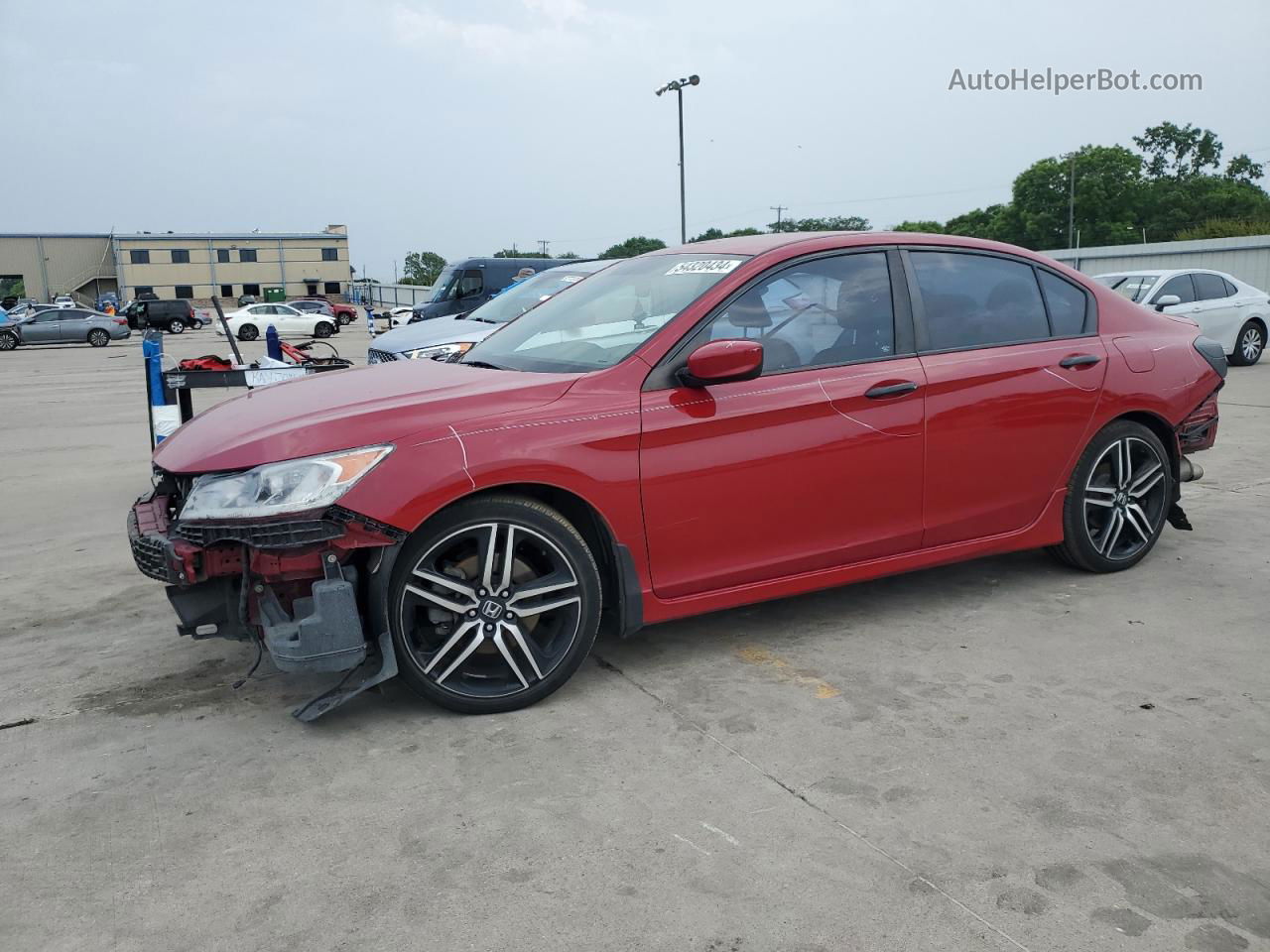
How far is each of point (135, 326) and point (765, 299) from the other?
47.0m

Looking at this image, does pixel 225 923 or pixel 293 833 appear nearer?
pixel 225 923

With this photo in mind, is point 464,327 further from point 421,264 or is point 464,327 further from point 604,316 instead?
point 421,264

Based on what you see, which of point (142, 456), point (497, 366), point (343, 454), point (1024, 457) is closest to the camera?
point (343, 454)

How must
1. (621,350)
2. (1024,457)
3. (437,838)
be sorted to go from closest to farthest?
(437,838), (621,350), (1024,457)

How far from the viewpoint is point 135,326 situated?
45.4m

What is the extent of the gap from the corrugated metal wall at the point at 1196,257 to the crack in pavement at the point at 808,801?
25.2 m

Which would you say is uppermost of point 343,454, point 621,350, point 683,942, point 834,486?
point 621,350

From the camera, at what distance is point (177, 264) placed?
3787 inches

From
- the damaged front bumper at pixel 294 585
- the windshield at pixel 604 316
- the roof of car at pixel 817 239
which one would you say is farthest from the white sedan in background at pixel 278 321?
the damaged front bumper at pixel 294 585

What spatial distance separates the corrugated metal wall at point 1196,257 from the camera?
26719 millimetres

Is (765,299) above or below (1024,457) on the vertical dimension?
above

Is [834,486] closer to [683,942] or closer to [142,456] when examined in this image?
[683,942]

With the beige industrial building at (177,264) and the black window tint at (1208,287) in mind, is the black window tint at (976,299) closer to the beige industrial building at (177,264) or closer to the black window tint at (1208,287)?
the black window tint at (1208,287)

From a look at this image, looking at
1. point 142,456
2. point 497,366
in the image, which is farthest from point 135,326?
point 497,366
